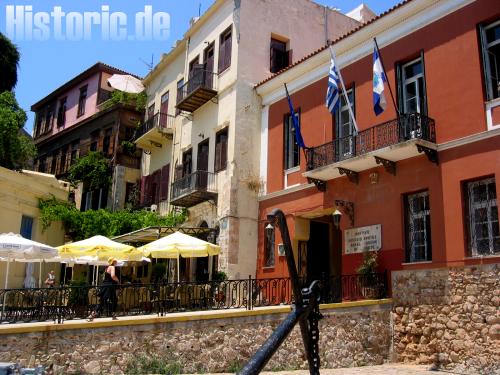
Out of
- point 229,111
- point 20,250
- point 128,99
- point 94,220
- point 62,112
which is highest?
point 62,112

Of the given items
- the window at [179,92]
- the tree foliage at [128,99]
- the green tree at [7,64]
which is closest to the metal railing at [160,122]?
the window at [179,92]

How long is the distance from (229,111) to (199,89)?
6.10ft

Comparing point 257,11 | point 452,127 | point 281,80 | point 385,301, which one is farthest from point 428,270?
point 257,11

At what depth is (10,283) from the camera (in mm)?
20688

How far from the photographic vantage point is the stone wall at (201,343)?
459 inches

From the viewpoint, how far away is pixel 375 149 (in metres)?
14.4

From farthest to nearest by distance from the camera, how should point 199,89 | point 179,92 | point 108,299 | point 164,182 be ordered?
point 164,182, point 179,92, point 199,89, point 108,299

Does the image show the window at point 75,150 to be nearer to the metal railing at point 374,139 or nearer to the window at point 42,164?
the window at point 42,164

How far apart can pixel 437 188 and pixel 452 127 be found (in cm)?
156

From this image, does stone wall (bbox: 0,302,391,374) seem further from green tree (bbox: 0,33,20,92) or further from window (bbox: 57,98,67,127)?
window (bbox: 57,98,67,127)

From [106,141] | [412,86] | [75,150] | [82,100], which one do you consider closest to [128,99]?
[106,141]

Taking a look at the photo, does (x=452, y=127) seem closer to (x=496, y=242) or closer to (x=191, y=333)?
(x=496, y=242)

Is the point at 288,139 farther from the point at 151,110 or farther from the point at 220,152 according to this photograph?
the point at 151,110

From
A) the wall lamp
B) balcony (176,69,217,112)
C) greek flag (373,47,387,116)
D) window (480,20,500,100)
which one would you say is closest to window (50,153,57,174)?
balcony (176,69,217,112)
